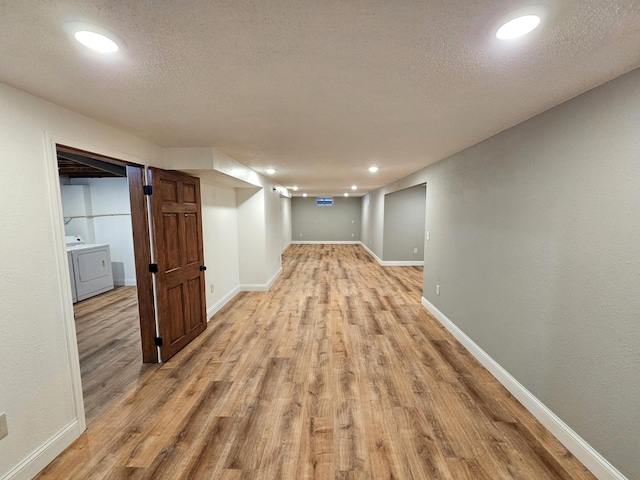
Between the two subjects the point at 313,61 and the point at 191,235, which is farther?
the point at 191,235

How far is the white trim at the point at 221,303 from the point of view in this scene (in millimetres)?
3986

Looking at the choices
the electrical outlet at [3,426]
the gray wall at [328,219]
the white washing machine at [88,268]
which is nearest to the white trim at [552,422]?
the electrical outlet at [3,426]

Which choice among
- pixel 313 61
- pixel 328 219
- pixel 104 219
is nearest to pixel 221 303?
pixel 104 219

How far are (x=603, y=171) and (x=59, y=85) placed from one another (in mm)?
3038

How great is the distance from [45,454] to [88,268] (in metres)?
4.14

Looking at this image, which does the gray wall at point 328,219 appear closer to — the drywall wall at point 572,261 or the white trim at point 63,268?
the drywall wall at point 572,261

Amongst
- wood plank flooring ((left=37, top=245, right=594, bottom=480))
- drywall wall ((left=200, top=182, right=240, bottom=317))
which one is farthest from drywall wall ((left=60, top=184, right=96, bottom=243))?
wood plank flooring ((left=37, top=245, right=594, bottom=480))

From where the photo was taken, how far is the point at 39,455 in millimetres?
1611

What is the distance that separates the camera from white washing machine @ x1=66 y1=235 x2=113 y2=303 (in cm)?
460

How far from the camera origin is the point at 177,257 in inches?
118

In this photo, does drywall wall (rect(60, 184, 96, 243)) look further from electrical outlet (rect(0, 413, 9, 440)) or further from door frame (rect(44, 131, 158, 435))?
electrical outlet (rect(0, 413, 9, 440))

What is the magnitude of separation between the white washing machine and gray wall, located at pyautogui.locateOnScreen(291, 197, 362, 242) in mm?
7765

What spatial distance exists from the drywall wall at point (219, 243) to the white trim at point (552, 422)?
11.4ft

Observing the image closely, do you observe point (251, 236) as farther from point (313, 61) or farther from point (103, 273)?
point (313, 61)
